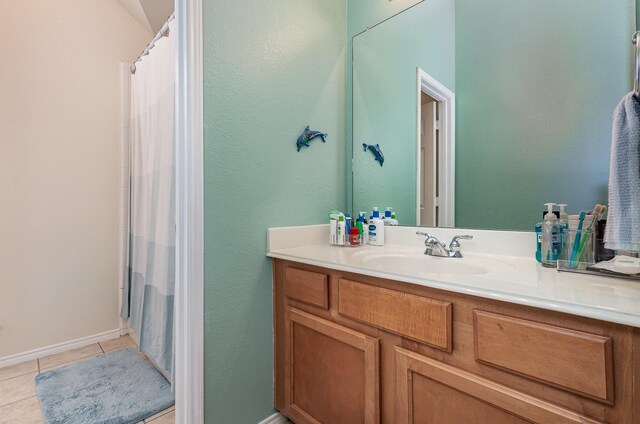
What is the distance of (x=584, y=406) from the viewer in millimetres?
606

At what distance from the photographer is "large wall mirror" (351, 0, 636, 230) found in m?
1.01

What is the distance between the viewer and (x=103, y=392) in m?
1.59

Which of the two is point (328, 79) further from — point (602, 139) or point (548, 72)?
point (602, 139)

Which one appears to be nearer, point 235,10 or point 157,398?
point 235,10

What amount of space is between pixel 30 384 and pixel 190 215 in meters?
1.62

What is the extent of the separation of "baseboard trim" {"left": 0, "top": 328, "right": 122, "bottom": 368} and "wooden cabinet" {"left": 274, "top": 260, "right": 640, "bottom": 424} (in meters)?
1.71

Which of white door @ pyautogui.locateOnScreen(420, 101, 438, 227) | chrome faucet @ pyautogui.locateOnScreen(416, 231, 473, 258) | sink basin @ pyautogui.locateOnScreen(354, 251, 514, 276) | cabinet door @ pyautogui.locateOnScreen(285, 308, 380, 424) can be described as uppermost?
white door @ pyautogui.locateOnScreen(420, 101, 438, 227)

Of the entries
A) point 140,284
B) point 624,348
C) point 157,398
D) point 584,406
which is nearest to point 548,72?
point 624,348

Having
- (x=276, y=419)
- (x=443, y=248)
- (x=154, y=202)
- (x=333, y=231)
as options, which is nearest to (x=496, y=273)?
(x=443, y=248)

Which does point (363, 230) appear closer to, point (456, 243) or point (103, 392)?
point (456, 243)

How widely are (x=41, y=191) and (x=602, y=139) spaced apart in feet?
9.79

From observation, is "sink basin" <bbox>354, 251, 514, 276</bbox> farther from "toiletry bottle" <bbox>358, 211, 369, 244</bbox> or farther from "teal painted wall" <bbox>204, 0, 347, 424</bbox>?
"teal painted wall" <bbox>204, 0, 347, 424</bbox>

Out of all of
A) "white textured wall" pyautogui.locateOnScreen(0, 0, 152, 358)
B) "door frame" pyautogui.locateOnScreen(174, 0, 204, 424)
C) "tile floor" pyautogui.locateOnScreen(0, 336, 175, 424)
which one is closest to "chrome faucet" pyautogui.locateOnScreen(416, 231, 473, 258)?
"door frame" pyautogui.locateOnScreen(174, 0, 204, 424)

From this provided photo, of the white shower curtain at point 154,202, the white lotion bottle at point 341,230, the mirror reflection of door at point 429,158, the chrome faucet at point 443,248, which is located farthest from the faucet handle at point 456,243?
the white shower curtain at point 154,202
